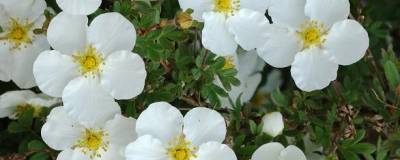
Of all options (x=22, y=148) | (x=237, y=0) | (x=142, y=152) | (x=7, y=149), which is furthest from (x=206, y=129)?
(x=7, y=149)

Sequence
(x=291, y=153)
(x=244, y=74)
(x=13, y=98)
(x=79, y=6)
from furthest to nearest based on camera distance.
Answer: (x=244, y=74) < (x=13, y=98) < (x=291, y=153) < (x=79, y=6)

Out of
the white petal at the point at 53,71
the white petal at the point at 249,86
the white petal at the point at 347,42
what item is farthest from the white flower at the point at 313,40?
the white petal at the point at 53,71

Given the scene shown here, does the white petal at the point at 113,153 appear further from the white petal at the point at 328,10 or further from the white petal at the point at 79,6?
the white petal at the point at 328,10

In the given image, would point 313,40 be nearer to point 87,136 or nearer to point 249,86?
point 249,86

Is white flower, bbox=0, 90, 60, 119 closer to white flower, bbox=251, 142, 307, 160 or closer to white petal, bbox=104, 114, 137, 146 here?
white petal, bbox=104, 114, 137, 146

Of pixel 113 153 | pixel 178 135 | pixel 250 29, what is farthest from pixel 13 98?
pixel 250 29

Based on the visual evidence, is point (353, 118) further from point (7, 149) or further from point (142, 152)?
point (7, 149)
